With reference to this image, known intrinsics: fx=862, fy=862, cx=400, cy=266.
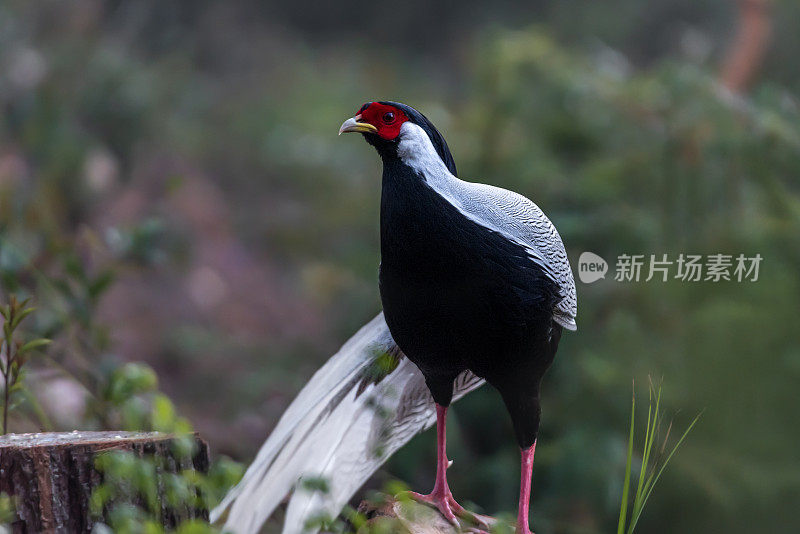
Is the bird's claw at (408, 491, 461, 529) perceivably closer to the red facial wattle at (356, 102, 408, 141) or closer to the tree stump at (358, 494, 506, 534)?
the tree stump at (358, 494, 506, 534)

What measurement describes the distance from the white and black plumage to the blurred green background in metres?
Result: 0.50

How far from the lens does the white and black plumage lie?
4.40 feet

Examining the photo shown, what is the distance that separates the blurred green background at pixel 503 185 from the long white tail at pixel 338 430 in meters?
0.44

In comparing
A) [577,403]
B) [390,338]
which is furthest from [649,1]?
[390,338]

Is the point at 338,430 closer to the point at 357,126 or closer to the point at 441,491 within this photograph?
the point at 441,491

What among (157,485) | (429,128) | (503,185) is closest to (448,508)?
(157,485)

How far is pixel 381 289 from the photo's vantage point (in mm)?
1435

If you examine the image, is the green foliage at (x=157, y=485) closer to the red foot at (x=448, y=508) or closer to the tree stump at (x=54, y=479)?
the tree stump at (x=54, y=479)

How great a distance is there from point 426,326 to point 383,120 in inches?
13.2

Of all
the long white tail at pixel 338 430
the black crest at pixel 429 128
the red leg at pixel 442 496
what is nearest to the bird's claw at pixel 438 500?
the red leg at pixel 442 496

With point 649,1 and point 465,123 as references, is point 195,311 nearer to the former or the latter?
point 465,123

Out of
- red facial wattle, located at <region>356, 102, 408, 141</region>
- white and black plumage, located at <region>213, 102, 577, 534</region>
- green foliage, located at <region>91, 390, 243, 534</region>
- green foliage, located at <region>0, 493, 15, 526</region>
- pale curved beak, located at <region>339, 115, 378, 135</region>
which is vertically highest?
red facial wattle, located at <region>356, 102, 408, 141</region>

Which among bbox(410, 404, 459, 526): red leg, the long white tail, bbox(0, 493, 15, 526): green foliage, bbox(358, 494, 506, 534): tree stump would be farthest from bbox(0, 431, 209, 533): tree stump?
bbox(410, 404, 459, 526): red leg

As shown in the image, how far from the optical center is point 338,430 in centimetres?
158
